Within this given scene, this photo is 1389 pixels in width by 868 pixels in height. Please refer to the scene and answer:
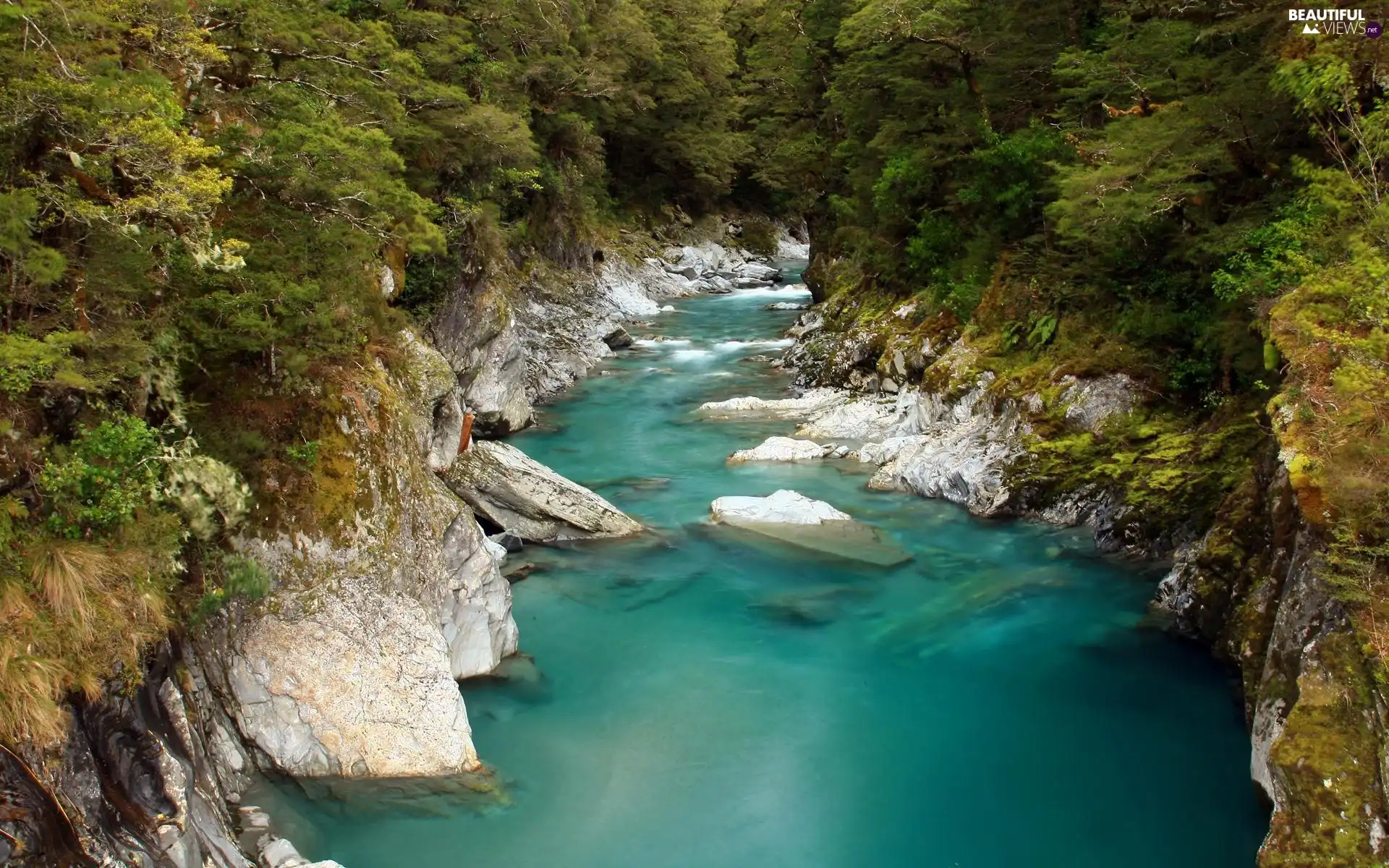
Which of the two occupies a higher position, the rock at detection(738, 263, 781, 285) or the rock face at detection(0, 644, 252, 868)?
the rock at detection(738, 263, 781, 285)

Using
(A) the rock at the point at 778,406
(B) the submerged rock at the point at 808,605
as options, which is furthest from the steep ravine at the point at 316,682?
(A) the rock at the point at 778,406

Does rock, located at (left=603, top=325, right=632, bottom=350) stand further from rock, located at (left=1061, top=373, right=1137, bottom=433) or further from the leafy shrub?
the leafy shrub

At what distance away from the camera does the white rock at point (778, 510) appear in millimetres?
13406

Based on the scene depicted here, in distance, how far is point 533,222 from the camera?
28688mm

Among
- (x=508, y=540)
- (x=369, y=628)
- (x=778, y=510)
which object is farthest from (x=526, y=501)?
(x=369, y=628)

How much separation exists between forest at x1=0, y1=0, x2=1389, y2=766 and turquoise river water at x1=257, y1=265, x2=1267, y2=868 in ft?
8.96

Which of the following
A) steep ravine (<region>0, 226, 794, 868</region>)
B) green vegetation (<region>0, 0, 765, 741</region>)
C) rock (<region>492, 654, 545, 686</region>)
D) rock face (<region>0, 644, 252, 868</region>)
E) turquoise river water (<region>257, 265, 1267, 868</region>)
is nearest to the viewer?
rock face (<region>0, 644, 252, 868</region>)

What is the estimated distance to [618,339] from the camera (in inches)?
1100

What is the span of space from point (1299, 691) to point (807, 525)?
7.70 metres

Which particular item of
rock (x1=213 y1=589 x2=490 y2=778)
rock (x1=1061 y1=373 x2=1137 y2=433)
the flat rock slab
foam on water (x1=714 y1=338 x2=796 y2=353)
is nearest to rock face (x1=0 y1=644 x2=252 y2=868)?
rock (x1=213 y1=589 x2=490 y2=778)

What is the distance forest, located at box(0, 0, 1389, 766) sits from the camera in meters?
5.68

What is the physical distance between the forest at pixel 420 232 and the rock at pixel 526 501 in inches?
111

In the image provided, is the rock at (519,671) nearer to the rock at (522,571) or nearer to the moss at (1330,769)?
the rock at (522,571)

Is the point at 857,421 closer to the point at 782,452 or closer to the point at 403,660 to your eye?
the point at 782,452
